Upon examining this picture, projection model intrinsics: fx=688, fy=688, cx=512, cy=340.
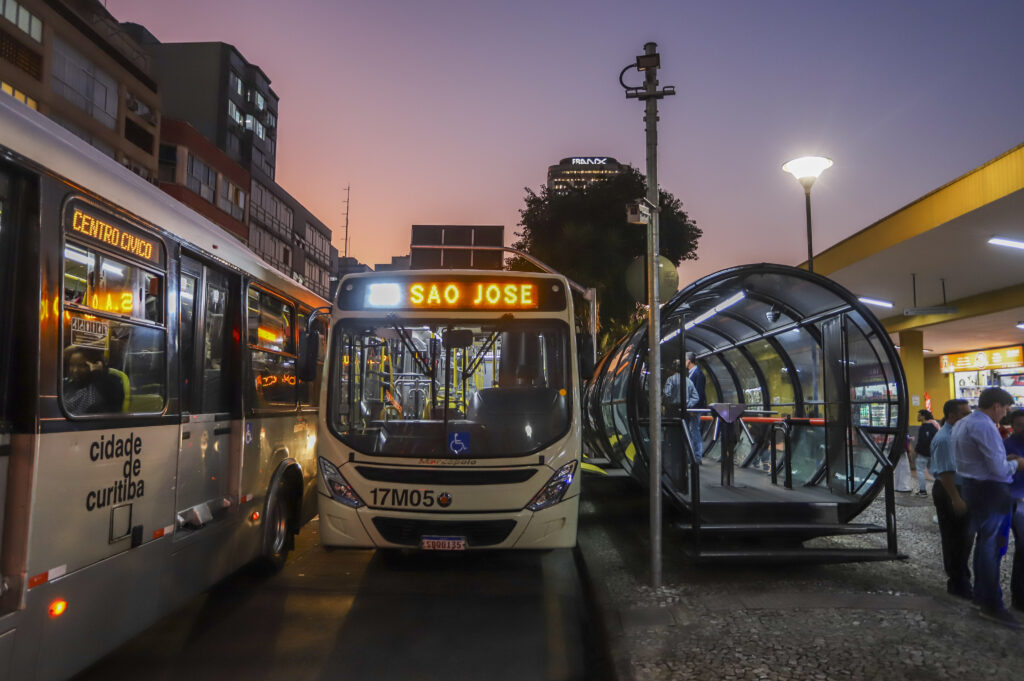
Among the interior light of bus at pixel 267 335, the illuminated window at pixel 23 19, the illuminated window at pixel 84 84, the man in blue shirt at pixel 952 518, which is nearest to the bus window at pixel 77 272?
the interior light of bus at pixel 267 335

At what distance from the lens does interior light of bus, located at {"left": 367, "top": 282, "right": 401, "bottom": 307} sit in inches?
259

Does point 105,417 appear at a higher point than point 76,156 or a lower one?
lower

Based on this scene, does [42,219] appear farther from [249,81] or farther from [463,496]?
[249,81]

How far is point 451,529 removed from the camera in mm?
5953

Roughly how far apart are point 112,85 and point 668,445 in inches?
1238

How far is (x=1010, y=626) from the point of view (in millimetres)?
5059

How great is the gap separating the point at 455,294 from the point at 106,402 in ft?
10.9

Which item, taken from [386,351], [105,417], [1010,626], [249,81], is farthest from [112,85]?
[1010,626]

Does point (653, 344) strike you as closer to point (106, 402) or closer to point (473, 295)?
A: point (473, 295)

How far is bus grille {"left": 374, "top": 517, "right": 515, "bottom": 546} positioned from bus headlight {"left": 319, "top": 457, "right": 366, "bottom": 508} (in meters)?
0.28

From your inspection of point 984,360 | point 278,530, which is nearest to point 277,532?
point 278,530

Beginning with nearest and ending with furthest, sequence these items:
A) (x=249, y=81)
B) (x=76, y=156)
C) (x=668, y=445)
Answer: (x=76, y=156), (x=668, y=445), (x=249, y=81)

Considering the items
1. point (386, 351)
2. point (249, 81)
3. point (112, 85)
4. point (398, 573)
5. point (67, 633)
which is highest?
point (249, 81)

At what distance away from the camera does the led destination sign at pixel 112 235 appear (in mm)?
3543
